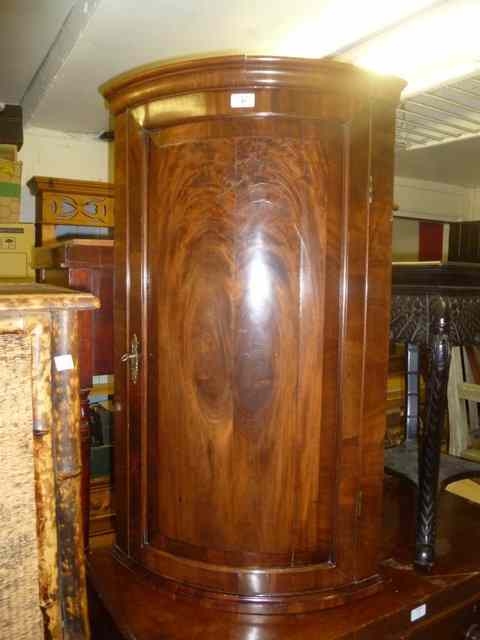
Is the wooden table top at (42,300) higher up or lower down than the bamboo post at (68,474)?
higher up

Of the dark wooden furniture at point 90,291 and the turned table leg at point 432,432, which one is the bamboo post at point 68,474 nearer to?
the dark wooden furniture at point 90,291

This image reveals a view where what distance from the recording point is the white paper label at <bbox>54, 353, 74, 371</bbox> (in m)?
1.01

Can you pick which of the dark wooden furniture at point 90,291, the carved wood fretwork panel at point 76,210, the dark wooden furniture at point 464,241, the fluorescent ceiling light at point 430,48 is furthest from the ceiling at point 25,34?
the dark wooden furniture at point 464,241

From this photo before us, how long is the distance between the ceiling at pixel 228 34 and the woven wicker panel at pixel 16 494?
1464 mm

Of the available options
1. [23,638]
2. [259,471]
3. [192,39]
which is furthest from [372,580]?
[192,39]

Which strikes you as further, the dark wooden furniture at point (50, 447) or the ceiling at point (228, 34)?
the ceiling at point (228, 34)

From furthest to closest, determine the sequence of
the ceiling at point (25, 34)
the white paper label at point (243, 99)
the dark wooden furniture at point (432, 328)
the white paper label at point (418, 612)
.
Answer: the ceiling at point (25, 34) → the dark wooden furniture at point (432, 328) → the white paper label at point (418, 612) → the white paper label at point (243, 99)

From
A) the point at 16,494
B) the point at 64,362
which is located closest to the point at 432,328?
the point at 64,362

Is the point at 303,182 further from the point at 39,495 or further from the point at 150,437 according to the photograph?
the point at 39,495

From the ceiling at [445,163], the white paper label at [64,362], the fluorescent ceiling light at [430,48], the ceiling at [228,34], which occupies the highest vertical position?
the ceiling at [445,163]

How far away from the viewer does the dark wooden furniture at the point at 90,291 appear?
6.04 feet

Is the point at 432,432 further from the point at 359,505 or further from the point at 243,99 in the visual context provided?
the point at 243,99

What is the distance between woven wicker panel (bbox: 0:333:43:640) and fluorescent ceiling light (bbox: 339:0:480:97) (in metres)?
1.35

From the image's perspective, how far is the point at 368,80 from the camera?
51.5 inches
